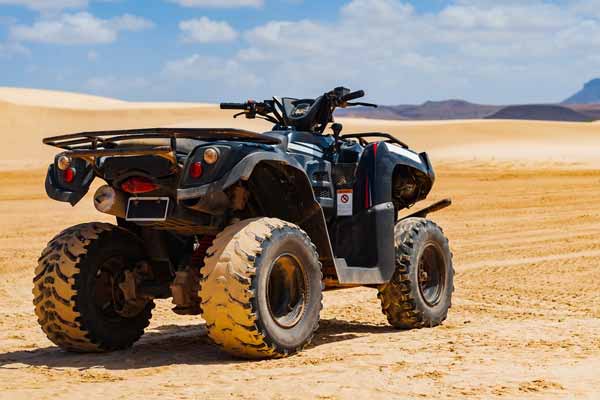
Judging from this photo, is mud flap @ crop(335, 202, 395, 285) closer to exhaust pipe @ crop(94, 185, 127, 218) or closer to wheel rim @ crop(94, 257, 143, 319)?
wheel rim @ crop(94, 257, 143, 319)

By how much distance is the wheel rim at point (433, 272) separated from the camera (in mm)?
8617

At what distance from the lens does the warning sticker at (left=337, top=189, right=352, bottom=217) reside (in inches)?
315

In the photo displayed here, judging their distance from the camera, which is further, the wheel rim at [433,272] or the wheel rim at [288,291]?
the wheel rim at [433,272]

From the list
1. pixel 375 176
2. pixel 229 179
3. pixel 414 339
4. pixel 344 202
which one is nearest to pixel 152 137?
pixel 229 179

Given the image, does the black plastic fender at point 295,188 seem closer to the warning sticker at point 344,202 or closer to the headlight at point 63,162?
the warning sticker at point 344,202

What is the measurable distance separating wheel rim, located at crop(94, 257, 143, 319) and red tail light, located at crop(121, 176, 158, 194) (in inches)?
28.0

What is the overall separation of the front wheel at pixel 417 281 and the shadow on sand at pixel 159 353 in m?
0.24

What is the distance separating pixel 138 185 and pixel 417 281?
8.42 ft

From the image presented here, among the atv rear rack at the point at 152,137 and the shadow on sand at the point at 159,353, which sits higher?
the atv rear rack at the point at 152,137

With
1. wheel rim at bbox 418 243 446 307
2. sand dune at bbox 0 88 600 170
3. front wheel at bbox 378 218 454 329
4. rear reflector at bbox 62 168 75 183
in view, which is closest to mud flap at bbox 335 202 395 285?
front wheel at bbox 378 218 454 329

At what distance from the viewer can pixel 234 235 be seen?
659cm

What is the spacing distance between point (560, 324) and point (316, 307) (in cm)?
217

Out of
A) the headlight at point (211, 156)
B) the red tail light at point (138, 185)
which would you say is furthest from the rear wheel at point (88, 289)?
the headlight at point (211, 156)

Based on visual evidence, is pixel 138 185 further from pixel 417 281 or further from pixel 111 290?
pixel 417 281
